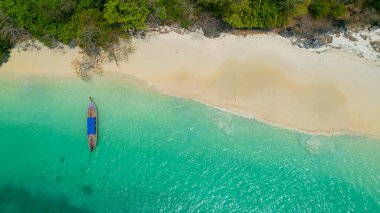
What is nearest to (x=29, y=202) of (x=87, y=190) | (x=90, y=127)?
(x=87, y=190)

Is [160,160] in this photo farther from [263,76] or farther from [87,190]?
[263,76]

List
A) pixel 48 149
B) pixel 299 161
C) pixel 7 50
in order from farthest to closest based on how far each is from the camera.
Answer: pixel 7 50 → pixel 48 149 → pixel 299 161

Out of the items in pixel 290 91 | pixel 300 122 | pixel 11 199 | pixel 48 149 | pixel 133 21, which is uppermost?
pixel 133 21

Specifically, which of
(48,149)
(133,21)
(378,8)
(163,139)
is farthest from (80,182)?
(378,8)

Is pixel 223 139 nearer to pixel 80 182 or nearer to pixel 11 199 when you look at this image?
pixel 80 182

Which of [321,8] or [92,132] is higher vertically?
[321,8]

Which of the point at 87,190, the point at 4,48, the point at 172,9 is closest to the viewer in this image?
the point at 87,190
